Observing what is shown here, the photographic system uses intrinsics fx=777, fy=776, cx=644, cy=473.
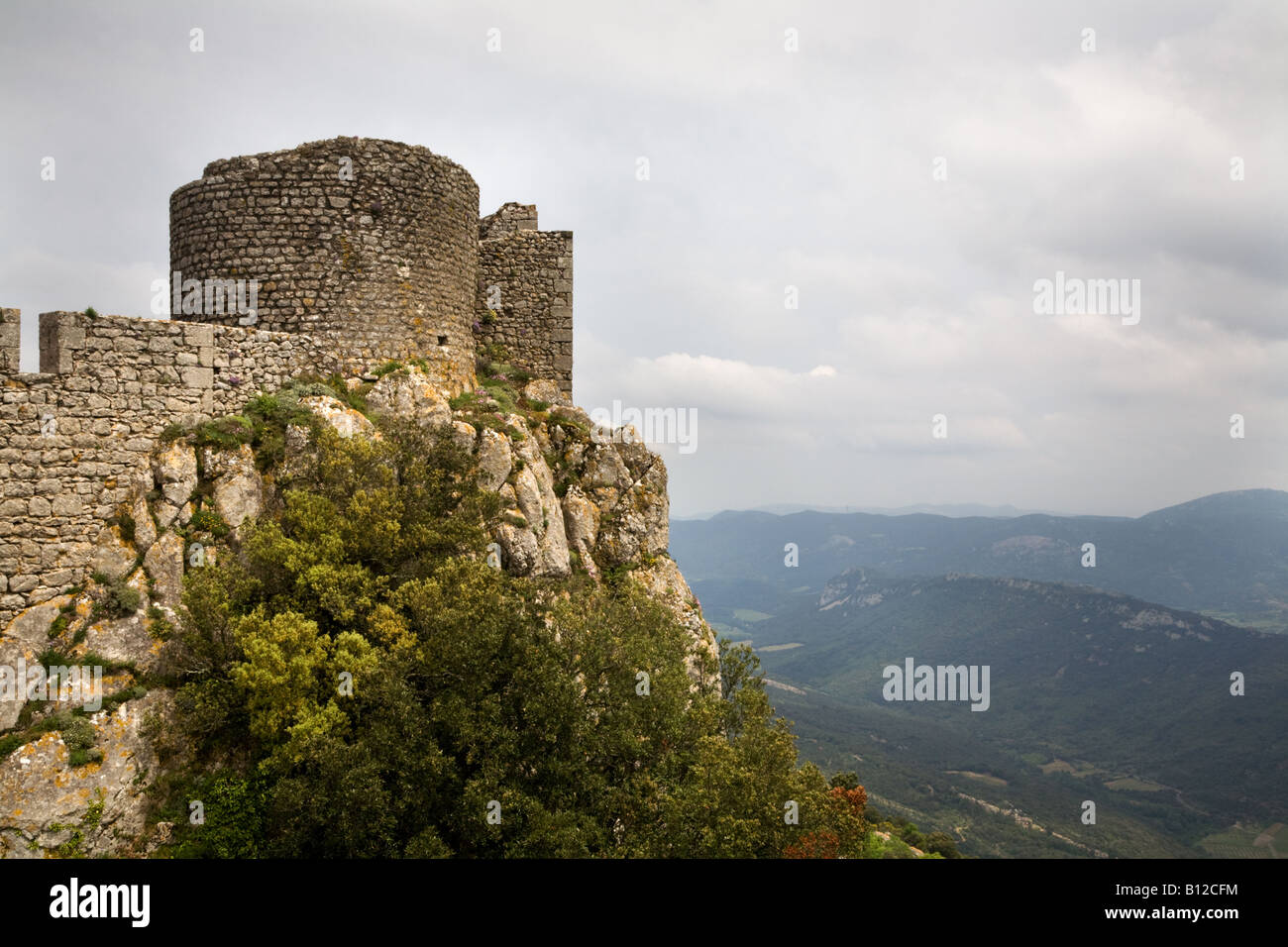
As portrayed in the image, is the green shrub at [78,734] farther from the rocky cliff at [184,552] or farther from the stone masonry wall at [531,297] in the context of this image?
the stone masonry wall at [531,297]

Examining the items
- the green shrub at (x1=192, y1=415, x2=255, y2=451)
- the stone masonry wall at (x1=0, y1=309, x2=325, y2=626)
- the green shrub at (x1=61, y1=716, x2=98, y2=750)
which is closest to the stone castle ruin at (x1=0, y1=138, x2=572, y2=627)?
the stone masonry wall at (x1=0, y1=309, x2=325, y2=626)

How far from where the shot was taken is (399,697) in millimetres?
12125

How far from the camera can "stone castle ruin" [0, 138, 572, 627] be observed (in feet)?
Answer: 42.7

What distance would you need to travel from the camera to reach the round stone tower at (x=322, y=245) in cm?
1716

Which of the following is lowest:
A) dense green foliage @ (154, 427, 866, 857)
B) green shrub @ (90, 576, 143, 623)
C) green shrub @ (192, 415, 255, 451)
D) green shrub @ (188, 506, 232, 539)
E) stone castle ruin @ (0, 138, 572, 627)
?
dense green foliage @ (154, 427, 866, 857)

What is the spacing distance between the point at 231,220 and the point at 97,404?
5626 millimetres

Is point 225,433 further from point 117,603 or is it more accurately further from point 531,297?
point 531,297

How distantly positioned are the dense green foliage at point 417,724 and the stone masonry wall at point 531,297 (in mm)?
8576

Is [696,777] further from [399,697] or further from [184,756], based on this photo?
[184,756]

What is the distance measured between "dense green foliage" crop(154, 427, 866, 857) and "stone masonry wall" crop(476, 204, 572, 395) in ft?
28.1

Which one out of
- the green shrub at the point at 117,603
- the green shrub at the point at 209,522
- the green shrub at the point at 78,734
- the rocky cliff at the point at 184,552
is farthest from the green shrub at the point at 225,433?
the green shrub at the point at 78,734

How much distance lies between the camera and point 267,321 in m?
17.2

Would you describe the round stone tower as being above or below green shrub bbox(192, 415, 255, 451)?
above

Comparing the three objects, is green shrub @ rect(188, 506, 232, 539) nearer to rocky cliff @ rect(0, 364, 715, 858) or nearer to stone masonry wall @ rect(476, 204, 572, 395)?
rocky cliff @ rect(0, 364, 715, 858)
